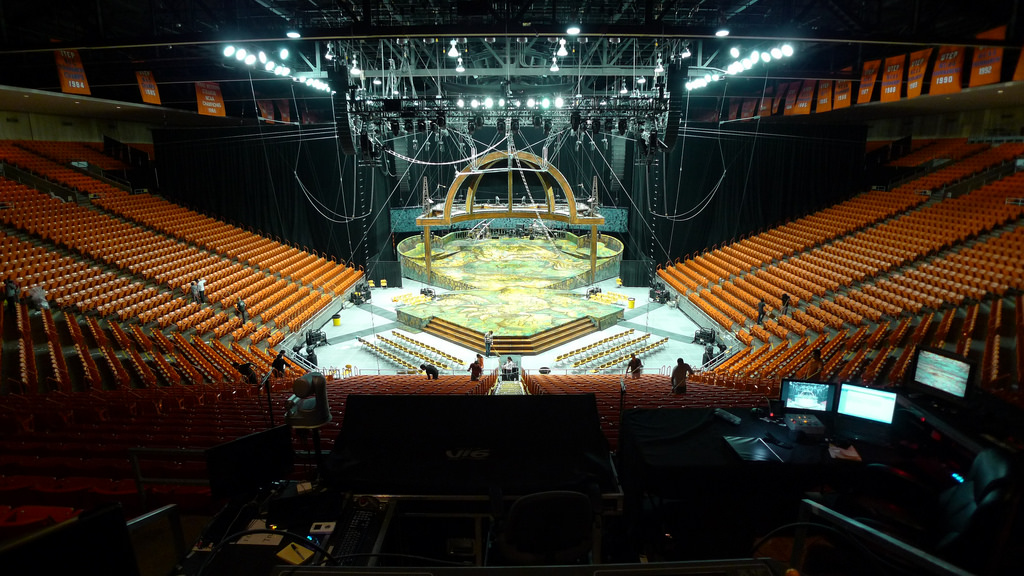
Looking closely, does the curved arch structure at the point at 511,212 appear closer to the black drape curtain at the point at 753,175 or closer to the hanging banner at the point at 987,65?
the black drape curtain at the point at 753,175

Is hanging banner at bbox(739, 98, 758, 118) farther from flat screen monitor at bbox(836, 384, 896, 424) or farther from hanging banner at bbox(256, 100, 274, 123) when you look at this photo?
hanging banner at bbox(256, 100, 274, 123)

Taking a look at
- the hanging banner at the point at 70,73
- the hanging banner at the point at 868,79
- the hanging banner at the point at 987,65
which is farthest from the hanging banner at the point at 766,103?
the hanging banner at the point at 70,73

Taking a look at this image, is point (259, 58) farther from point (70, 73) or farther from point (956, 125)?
point (956, 125)

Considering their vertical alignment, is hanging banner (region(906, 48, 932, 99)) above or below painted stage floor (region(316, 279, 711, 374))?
above

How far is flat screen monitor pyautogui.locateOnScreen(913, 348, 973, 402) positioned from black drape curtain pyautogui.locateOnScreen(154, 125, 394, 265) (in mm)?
19903

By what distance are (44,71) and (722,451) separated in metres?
18.8

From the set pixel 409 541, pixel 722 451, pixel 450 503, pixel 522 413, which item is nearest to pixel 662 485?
pixel 722 451

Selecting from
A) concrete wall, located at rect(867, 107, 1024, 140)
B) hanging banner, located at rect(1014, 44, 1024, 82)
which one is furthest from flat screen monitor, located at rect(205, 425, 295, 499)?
concrete wall, located at rect(867, 107, 1024, 140)

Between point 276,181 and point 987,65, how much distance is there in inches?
898

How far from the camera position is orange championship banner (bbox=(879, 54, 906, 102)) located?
13141 mm

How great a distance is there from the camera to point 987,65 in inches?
444

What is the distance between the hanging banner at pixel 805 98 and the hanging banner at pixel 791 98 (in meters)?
0.13

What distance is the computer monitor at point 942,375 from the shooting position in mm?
4500

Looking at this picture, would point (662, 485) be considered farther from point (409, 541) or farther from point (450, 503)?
point (409, 541)
